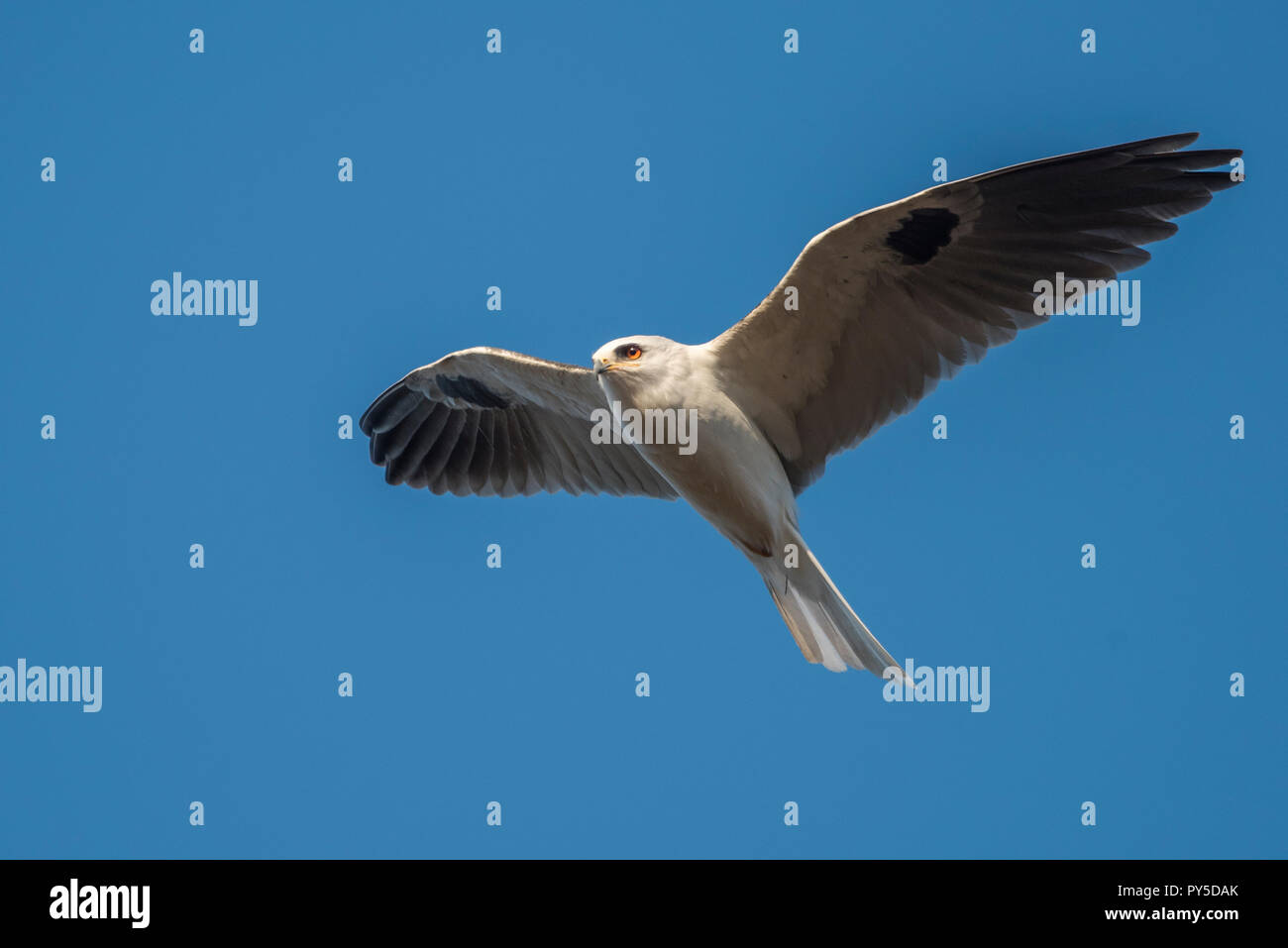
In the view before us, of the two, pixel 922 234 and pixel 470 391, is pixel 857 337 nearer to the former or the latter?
pixel 922 234

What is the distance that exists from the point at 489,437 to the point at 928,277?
4.55m

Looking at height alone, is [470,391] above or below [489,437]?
above

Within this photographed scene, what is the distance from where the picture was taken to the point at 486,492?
12.8m

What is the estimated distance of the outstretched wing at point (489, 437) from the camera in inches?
471

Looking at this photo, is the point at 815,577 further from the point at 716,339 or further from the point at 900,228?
the point at 900,228

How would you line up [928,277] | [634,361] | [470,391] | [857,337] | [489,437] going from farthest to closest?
[489,437]
[470,391]
[857,337]
[928,277]
[634,361]

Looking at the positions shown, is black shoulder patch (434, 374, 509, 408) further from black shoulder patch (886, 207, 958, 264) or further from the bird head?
black shoulder patch (886, 207, 958, 264)

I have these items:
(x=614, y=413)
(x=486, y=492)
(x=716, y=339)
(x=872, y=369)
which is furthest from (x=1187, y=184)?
(x=486, y=492)

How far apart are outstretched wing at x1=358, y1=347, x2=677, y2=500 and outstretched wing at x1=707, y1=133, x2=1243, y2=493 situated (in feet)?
6.32

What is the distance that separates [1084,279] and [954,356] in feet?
3.54

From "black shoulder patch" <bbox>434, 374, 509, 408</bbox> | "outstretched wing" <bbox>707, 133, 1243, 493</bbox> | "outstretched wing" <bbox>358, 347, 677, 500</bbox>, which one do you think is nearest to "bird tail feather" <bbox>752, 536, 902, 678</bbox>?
"outstretched wing" <bbox>707, 133, 1243, 493</bbox>

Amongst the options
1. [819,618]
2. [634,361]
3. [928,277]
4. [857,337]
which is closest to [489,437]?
[634,361]

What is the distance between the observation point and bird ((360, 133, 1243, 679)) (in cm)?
959

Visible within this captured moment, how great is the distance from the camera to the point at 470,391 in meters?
12.4
